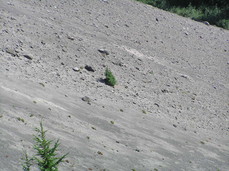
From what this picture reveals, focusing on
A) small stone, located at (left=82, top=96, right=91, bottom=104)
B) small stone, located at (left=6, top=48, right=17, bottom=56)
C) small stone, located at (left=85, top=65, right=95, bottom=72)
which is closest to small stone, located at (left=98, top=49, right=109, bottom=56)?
small stone, located at (left=85, top=65, right=95, bottom=72)

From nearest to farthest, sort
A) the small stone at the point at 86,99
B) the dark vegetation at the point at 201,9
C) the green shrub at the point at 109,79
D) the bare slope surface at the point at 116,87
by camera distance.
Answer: the bare slope surface at the point at 116,87, the small stone at the point at 86,99, the green shrub at the point at 109,79, the dark vegetation at the point at 201,9

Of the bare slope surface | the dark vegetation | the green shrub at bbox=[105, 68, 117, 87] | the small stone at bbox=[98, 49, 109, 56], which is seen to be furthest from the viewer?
the dark vegetation

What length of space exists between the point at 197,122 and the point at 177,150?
276 cm

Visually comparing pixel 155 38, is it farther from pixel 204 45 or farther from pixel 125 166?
pixel 125 166

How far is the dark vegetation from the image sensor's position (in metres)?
21.6

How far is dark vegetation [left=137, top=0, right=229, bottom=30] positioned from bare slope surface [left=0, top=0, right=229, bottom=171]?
116 inches

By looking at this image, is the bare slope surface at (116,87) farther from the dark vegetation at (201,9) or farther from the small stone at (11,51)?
the dark vegetation at (201,9)

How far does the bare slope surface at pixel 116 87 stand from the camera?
7.47 meters

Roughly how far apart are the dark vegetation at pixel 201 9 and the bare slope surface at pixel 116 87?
294cm

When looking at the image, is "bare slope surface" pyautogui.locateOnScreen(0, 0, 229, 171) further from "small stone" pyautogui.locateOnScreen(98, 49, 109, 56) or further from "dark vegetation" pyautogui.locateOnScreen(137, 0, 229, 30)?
"dark vegetation" pyautogui.locateOnScreen(137, 0, 229, 30)

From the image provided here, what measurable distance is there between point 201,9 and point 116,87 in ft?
44.8

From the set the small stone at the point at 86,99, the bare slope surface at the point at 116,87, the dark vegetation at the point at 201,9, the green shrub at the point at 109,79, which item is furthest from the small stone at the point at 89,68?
the dark vegetation at the point at 201,9

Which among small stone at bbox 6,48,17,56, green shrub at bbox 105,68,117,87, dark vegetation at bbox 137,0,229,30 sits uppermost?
dark vegetation at bbox 137,0,229,30

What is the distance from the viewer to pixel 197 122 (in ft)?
37.6
